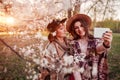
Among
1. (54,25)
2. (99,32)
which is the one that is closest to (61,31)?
(54,25)

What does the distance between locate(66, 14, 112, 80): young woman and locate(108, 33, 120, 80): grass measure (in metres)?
0.04

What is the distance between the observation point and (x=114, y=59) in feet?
16.1

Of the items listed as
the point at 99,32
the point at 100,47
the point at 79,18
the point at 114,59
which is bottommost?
the point at 114,59

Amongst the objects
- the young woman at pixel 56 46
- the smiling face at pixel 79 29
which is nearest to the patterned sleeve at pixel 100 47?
the smiling face at pixel 79 29

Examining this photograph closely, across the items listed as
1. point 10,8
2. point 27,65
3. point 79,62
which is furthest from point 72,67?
point 10,8

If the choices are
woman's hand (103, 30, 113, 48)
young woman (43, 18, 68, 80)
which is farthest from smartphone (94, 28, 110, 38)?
young woman (43, 18, 68, 80)

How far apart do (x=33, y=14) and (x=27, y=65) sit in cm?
42

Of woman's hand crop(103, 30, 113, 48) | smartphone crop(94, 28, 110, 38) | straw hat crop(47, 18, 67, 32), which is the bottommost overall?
woman's hand crop(103, 30, 113, 48)

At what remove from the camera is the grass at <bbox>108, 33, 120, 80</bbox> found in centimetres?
488

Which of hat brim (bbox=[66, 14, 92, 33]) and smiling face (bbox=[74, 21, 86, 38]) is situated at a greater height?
hat brim (bbox=[66, 14, 92, 33])

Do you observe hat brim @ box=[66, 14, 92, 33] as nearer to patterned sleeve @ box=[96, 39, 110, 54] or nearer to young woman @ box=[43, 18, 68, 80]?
young woman @ box=[43, 18, 68, 80]

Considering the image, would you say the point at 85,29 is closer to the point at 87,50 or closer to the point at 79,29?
the point at 79,29

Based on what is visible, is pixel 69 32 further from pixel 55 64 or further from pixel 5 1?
pixel 5 1

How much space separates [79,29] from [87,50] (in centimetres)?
18
